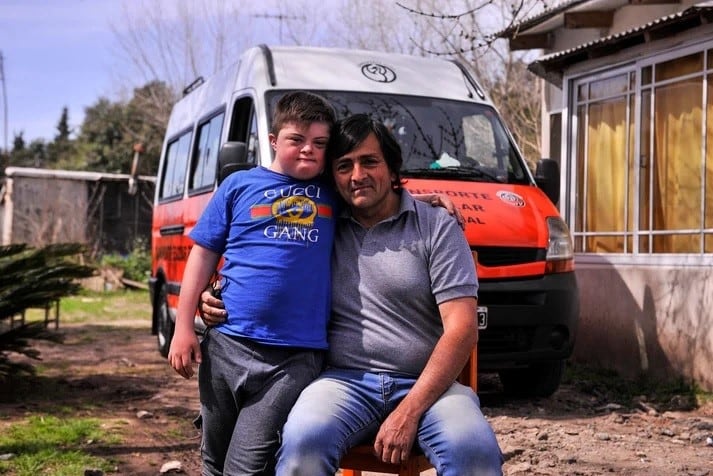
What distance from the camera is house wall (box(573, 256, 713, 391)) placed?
784 centimetres

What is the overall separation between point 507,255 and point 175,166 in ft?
15.7

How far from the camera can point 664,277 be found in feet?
27.5

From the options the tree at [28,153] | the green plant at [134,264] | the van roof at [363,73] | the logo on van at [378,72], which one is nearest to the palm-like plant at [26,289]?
the van roof at [363,73]

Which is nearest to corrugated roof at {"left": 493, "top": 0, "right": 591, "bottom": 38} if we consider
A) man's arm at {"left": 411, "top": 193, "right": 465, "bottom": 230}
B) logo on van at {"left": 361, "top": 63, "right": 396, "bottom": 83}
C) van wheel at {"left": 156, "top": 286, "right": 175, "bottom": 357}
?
logo on van at {"left": 361, "top": 63, "right": 396, "bottom": 83}

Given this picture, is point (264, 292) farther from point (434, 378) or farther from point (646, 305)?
point (646, 305)

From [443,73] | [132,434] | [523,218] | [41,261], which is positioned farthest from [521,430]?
[41,261]

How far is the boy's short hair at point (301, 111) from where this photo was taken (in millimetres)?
3308

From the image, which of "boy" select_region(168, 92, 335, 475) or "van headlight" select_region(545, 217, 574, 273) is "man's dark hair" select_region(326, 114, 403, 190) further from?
"van headlight" select_region(545, 217, 574, 273)

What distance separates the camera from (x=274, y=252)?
Result: 324 centimetres

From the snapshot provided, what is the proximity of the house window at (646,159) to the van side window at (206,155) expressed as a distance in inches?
154

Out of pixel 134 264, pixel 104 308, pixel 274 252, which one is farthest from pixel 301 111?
pixel 134 264

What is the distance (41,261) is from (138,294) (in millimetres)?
12656

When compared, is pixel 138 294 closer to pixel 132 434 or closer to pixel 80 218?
pixel 80 218

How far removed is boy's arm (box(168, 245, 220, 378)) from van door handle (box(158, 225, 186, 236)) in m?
5.52
